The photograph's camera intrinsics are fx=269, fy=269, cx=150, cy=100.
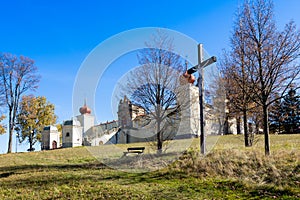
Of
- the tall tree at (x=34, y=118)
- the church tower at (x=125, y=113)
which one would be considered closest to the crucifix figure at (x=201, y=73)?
the church tower at (x=125, y=113)

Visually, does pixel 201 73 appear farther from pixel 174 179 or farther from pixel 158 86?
pixel 174 179

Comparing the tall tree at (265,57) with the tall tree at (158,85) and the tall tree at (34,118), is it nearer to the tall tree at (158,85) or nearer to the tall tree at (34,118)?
the tall tree at (158,85)

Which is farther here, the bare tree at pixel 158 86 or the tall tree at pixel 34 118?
the tall tree at pixel 34 118

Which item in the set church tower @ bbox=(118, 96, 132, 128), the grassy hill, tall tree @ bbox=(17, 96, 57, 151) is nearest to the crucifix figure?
the grassy hill

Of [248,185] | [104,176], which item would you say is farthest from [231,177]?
[104,176]

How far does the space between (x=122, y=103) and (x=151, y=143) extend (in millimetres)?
3091

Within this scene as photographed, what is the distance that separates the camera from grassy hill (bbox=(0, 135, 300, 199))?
7582 millimetres

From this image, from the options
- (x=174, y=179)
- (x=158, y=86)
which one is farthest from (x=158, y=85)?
(x=174, y=179)

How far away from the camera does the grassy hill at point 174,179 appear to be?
7.58m

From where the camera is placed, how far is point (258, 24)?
40.8 feet

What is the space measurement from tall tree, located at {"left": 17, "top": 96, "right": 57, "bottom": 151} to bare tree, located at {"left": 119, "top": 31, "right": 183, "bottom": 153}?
2624 centimetres

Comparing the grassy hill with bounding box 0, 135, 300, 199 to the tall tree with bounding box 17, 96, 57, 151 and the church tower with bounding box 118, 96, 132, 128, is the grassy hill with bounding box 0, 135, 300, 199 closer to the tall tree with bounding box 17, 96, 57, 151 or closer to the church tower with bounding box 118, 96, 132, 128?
the church tower with bounding box 118, 96, 132, 128

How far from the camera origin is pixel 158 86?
1275cm

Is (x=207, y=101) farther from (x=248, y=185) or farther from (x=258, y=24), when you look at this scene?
(x=248, y=185)
